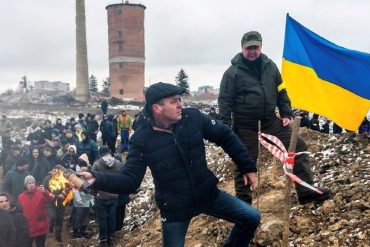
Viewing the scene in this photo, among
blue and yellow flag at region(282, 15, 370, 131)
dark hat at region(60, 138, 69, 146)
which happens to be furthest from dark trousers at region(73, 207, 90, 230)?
blue and yellow flag at region(282, 15, 370, 131)

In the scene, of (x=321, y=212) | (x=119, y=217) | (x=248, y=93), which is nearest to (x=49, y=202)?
(x=119, y=217)

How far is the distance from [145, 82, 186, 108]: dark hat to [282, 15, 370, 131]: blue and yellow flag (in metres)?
1.58

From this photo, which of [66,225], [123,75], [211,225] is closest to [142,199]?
[66,225]

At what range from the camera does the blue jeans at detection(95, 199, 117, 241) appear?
846 centimetres

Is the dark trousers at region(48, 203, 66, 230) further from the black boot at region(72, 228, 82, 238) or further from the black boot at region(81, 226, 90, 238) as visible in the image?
the black boot at region(81, 226, 90, 238)

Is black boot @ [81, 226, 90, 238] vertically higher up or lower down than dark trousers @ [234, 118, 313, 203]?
lower down

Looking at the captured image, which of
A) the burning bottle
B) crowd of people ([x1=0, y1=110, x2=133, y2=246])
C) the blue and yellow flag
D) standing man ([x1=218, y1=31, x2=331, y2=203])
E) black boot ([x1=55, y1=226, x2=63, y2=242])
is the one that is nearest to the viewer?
the burning bottle

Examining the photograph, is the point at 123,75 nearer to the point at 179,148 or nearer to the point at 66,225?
the point at 66,225

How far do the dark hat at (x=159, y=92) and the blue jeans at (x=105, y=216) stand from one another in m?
5.14

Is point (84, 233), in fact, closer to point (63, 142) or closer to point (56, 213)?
point (56, 213)

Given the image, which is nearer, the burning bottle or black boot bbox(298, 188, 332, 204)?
the burning bottle

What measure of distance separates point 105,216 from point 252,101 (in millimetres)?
4771

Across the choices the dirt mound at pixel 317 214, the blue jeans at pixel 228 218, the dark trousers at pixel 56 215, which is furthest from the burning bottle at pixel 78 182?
the dark trousers at pixel 56 215

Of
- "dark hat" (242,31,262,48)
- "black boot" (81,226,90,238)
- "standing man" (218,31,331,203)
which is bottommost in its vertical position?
"black boot" (81,226,90,238)
